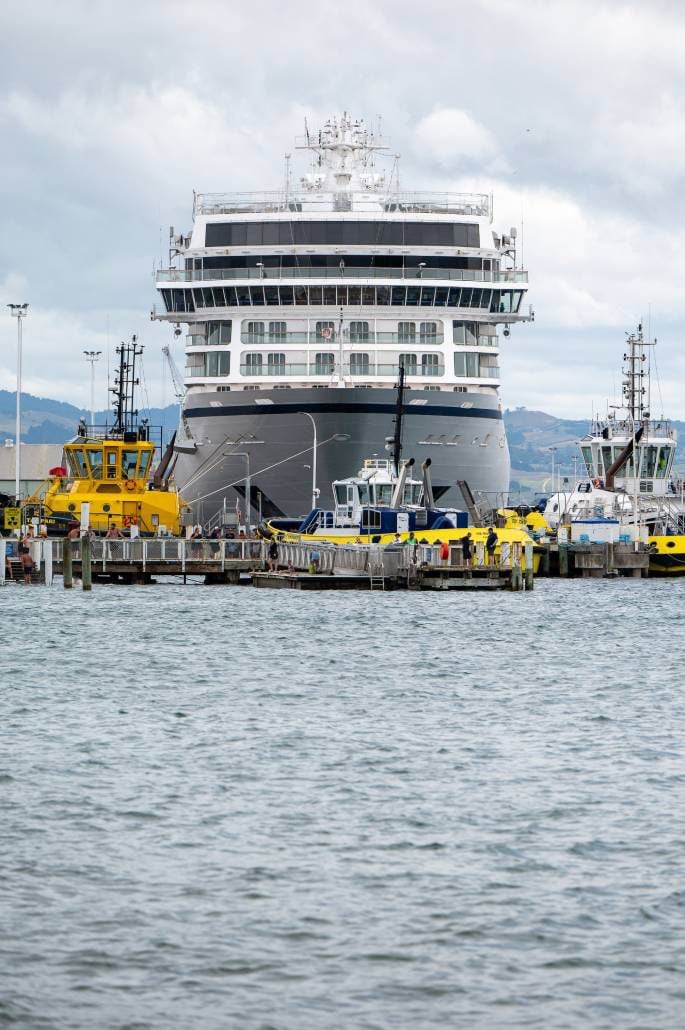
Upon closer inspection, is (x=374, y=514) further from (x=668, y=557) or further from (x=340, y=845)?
(x=340, y=845)

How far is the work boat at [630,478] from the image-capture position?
83938 mm

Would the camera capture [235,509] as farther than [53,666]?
Yes

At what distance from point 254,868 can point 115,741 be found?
9405mm

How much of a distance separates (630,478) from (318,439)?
21884 mm

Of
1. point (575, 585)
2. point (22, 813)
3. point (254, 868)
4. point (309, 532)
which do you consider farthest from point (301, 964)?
point (575, 585)

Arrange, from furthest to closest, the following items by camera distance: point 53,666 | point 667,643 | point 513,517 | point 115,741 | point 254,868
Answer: point 513,517
point 667,643
point 53,666
point 115,741
point 254,868

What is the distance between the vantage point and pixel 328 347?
254 feet

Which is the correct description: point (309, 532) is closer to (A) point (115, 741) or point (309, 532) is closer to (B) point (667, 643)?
(B) point (667, 643)

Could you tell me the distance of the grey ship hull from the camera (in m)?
73.9

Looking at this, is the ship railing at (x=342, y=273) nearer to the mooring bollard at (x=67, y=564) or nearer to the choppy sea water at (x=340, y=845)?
the mooring bollard at (x=67, y=564)

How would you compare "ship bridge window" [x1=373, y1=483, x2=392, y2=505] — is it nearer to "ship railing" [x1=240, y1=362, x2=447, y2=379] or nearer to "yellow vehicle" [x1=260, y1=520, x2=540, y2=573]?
"yellow vehicle" [x1=260, y1=520, x2=540, y2=573]

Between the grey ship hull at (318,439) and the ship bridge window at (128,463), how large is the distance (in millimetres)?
1948

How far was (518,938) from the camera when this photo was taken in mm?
16391

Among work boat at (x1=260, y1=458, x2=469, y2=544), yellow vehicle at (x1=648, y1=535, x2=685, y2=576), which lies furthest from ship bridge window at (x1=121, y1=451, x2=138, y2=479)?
yellow vehicle at (x1=648, y1=535, x2=685, y2=576)
